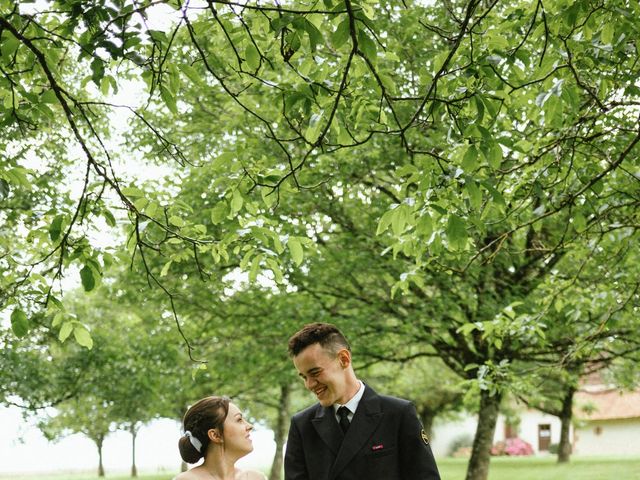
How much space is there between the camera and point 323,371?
13.0 feet

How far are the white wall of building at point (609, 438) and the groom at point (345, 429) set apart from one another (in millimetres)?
42335

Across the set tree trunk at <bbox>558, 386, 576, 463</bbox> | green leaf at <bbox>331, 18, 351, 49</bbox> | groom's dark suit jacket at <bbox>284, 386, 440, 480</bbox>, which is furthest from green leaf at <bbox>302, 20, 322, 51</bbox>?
tree trunk at <bbox>558, 386, 576, 463</bbox>

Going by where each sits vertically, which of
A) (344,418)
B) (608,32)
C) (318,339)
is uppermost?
(608,32)

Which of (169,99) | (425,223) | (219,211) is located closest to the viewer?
(425,223)

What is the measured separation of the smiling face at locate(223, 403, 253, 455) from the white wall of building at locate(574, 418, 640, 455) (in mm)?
41328

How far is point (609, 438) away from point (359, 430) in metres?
45.2

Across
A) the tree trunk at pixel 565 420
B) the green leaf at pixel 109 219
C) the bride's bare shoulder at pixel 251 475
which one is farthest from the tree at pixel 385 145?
the tree trunk at pixel 565 420

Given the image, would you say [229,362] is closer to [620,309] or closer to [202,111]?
[202,111]

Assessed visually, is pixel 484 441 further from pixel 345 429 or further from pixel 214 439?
pixel 345 429

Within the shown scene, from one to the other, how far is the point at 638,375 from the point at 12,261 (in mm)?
16731

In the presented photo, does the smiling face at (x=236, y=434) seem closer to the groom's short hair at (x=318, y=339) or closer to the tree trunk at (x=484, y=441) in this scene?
the groom's short hair at (x=318, y=339)

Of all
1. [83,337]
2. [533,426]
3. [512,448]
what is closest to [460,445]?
[533,426]

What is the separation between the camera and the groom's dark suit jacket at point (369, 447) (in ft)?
12.8

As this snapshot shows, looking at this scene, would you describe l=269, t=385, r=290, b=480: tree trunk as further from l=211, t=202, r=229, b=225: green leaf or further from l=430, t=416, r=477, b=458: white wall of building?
l=211, t=202, r=229, b=225: green leaf
